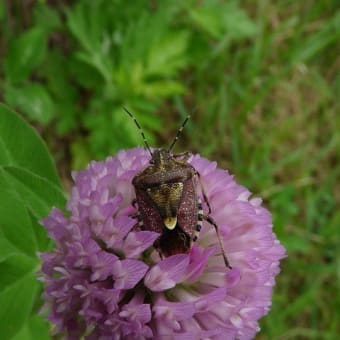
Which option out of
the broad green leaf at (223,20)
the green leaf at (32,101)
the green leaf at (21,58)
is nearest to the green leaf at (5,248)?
the green leaf at (32,101)

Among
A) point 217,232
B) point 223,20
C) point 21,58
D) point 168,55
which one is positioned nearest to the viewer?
point 217,232

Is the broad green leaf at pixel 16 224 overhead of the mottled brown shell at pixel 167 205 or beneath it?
overhead

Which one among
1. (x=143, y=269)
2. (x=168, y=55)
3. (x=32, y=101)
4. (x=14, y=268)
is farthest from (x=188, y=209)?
(x=168, y=55)

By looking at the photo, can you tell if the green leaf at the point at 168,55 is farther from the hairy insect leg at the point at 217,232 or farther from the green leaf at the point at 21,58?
the hairy insect leg at the point at 217,232

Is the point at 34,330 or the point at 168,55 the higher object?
the point at 168,55

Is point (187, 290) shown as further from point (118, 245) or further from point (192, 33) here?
point (192, 33)

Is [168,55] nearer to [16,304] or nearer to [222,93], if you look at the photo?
[222,93]

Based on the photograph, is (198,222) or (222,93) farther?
(222,93)
